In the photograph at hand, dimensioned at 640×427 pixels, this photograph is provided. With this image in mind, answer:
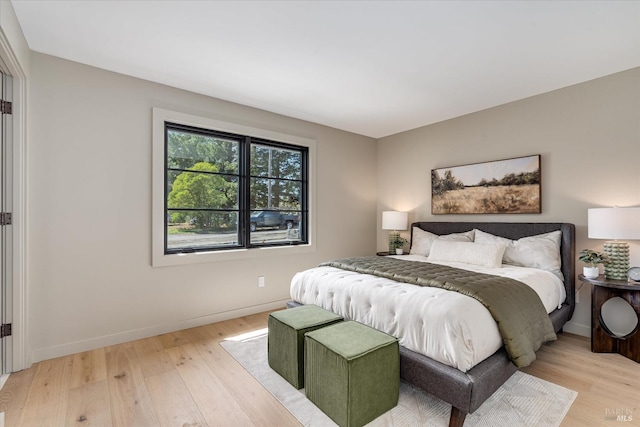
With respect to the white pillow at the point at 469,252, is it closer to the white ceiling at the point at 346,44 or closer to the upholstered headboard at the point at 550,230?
the upholstered headboard at the point at 550,230

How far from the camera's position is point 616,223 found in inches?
99.0

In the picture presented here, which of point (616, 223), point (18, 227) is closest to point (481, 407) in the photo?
point (616, 223)

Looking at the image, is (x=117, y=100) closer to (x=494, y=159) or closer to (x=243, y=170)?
(x=243, y=170)

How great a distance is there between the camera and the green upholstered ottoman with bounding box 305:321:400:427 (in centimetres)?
167

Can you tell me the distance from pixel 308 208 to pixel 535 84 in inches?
115

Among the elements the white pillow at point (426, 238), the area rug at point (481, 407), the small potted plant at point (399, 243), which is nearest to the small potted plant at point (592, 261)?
the white pillow at point (426, 238)

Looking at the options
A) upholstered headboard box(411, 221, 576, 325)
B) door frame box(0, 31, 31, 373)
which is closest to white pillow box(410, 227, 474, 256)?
upholstered headboard box(411, 221, 576, 325)

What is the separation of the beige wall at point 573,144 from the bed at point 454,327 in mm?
189

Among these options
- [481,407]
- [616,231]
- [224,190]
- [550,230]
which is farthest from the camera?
[224,190]

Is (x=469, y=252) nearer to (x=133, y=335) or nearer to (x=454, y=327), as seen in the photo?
(x=454, y=327)

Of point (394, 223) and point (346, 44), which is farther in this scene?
point (394, 223)

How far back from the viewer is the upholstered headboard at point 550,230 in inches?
118

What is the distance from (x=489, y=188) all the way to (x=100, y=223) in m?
4.24

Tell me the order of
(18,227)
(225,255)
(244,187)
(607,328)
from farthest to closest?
(244,187)
(225,255)
(607,328)
(18,227)
